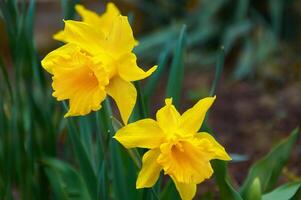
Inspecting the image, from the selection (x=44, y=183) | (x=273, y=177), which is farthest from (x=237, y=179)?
(x=44, y=183)

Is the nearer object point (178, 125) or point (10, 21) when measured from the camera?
point (178, 125)

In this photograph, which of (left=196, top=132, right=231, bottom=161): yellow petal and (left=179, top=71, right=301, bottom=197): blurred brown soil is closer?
(left=196, top=132, right=231, bottom=161): yellow petal

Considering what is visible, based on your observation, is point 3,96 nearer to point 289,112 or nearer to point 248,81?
point 289,112

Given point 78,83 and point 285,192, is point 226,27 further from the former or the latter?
point 78,83

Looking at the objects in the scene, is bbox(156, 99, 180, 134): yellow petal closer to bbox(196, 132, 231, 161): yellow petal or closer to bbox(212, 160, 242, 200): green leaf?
bbox(196, 132, 231, 161): yellow petal

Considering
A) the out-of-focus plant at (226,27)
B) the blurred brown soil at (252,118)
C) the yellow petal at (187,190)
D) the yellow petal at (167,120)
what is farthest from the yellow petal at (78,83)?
the out-of-focus plant at (226,27)

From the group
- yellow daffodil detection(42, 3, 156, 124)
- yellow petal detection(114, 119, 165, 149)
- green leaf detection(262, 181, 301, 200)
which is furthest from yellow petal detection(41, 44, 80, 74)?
green leaf detection(262, 181, 301, 200)

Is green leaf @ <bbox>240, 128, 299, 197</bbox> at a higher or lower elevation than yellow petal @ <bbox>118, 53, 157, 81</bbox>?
lower
